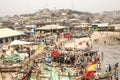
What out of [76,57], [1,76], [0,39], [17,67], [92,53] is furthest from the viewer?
[0,39]

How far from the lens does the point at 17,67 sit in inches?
773

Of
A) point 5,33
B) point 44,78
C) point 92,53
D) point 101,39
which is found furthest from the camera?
point 101,39

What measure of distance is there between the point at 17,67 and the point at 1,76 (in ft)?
5.86

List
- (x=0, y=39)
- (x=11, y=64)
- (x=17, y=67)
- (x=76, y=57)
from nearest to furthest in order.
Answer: (x=17, y=67) < (x=11, y=64) < (x=76, y=57) < (x=0, y=39)

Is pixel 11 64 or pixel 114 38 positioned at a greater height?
pixel 11 64

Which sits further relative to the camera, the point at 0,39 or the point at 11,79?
the point at 0,39

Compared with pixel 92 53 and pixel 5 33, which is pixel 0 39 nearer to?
pixel 5 33

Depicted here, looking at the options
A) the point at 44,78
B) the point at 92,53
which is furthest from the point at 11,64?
the point at 92,53

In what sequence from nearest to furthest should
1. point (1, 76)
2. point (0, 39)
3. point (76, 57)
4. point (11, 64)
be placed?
point (1, 76)
point (11, 64)
point (76, 57)
point (0, 39)

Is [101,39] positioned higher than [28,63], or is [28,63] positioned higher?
[28,63]

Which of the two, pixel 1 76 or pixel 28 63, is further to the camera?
pixel 28 63

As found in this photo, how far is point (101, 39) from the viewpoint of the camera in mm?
50000

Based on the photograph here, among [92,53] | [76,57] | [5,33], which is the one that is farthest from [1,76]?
[5,33]

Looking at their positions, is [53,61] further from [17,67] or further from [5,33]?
[5,33]
